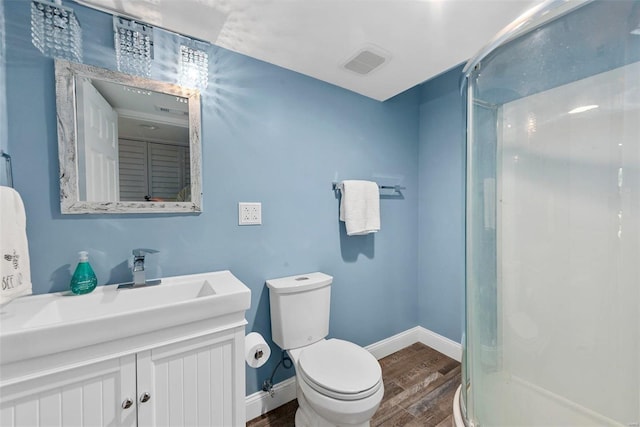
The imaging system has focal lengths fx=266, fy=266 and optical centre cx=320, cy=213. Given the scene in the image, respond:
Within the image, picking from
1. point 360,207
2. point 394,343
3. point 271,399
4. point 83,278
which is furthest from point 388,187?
point 83,278

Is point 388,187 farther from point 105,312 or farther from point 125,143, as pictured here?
point 105,312

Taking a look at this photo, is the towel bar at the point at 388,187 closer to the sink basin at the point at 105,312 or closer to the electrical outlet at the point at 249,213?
the electrical outlet at the point at 249,213

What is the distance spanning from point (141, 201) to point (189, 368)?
771 millimetres

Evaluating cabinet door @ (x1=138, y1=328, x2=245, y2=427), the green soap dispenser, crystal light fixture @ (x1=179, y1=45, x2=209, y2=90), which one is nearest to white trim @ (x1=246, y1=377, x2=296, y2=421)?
cabinet door @ (x1=138, y1=328, x2=245, y2=427)

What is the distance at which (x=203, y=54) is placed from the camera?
1377mm

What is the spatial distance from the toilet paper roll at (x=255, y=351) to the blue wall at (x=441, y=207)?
154 cm

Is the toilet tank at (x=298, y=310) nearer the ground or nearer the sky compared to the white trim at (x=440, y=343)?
nearer the sky

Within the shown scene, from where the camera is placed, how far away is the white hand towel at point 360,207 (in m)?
1.81

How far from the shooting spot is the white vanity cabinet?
785mm

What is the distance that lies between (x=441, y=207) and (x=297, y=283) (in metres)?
1.39

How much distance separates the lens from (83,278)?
108 centimetres

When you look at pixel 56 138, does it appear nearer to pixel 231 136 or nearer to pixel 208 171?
pixel 208 171

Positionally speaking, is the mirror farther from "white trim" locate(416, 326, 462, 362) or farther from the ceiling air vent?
"white trim" locate(416, 326, 462, 362)

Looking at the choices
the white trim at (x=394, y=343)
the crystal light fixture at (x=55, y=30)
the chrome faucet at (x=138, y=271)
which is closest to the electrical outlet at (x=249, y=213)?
the chrome faucet at (x=138, y=271)
